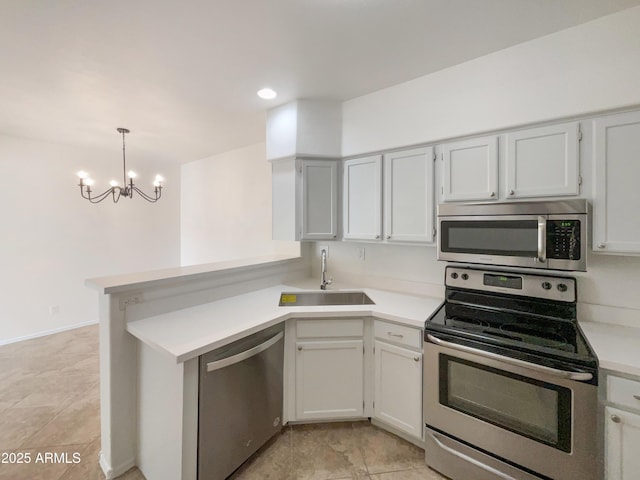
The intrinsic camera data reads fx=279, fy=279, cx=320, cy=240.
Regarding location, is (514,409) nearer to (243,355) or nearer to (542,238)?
(542,238)

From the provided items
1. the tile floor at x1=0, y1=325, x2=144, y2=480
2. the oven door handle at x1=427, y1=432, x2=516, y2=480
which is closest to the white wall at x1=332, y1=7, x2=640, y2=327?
the oven door handle at x1=427, y1=432, x2=516, y2=480

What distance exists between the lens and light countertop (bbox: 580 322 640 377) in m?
1.30

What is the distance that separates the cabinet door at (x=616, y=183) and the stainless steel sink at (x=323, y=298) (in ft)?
5.34

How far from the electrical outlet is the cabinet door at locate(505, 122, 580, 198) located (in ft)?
8.24

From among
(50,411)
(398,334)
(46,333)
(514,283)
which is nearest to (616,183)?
(514,283)

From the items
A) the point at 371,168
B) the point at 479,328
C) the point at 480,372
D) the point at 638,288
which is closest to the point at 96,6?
the point at 371,168

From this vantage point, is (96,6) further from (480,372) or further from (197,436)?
(480,372)

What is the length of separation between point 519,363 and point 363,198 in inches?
63.8

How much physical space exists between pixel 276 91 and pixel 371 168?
106 cm

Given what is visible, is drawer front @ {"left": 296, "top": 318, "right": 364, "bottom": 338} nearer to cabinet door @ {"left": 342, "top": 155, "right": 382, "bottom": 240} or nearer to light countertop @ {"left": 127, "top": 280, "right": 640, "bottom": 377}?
light countertop @ {"left": 127, "top": 280, "right": 640, "bottom": 377}

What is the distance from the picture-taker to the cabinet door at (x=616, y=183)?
4.96 ft

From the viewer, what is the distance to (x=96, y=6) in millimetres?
1484

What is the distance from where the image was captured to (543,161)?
1734mm

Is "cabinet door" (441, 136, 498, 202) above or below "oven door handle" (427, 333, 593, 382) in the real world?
above
